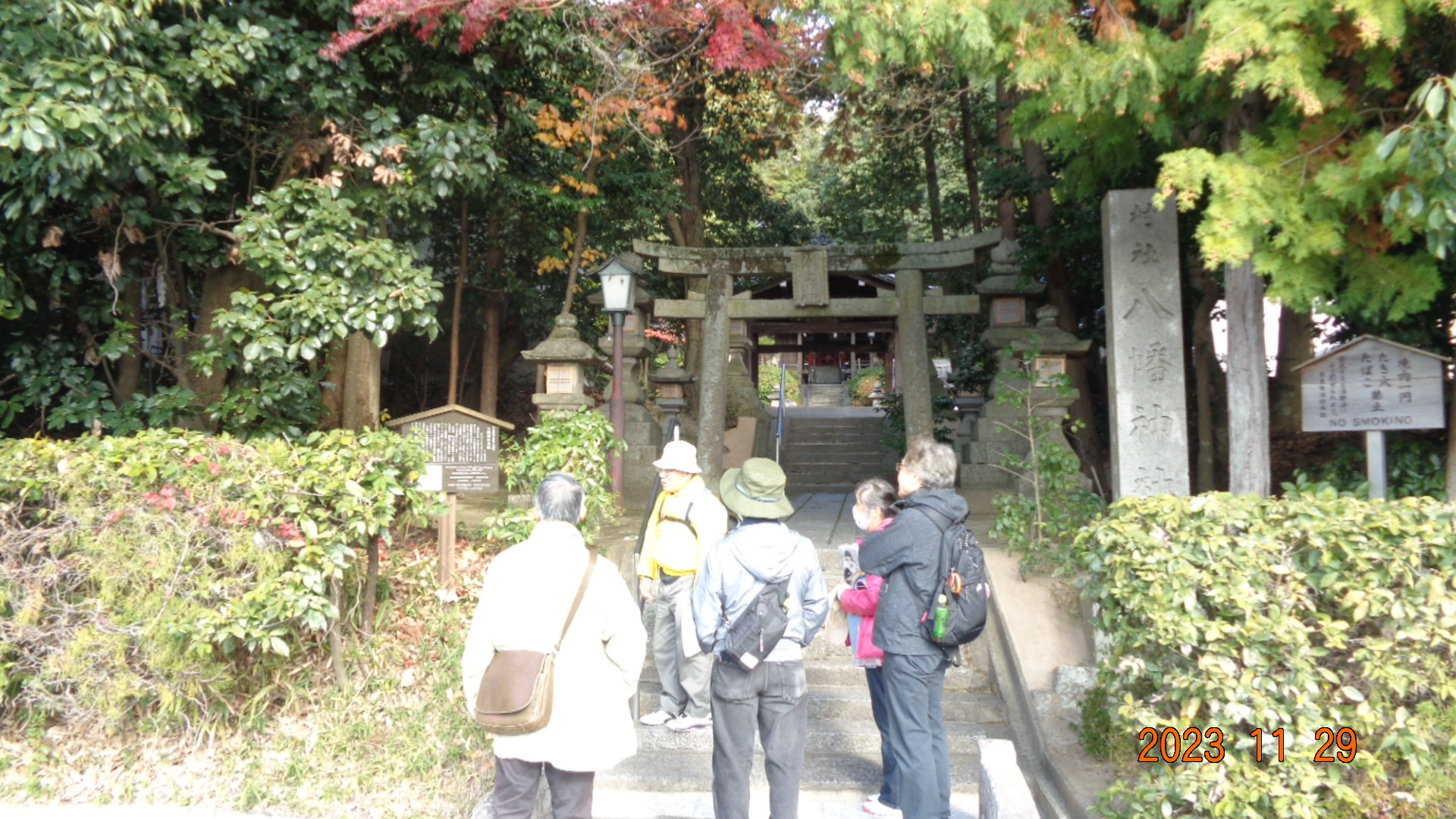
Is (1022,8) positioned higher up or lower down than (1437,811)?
higher up

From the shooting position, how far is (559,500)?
3.32 metres

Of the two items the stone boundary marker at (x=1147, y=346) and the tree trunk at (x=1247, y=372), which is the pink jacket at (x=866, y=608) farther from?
the stone boundary marker at (x=1147, y=346)

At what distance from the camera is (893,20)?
512cm

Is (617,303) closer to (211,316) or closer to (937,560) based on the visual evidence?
(211,316)

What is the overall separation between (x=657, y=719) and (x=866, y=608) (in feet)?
5.28

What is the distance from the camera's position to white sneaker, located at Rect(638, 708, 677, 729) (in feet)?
17.2

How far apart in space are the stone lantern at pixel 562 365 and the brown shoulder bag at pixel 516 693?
663 cm

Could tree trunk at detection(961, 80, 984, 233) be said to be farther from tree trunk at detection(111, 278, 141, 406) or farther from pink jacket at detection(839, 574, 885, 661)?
pink jacket at detection(839, 574, 885, 661)

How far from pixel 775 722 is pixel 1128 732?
193 cm

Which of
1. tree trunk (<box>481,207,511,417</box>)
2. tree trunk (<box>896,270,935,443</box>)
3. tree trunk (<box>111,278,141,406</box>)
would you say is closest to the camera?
tree trunk (<box>111,278,141,406</box>)

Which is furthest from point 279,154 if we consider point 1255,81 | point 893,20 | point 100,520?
point 1255,81

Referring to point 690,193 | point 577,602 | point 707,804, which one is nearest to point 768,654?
point 577,602

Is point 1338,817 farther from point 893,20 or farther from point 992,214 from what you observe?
point 992,214

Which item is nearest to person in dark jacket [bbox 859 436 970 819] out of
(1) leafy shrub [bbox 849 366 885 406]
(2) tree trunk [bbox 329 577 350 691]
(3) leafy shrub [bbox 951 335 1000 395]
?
(2) tree trunk [bbox 329 577 350 691]
